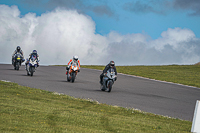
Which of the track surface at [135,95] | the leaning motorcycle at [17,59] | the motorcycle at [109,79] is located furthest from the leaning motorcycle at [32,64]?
the motorcycle at [109,79]

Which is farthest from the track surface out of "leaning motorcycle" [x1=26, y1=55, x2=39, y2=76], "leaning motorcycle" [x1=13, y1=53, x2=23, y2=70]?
"leaning motorcycle" [x1=13, y1=53, x2=23, y2=70]

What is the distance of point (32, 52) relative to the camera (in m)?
28.2

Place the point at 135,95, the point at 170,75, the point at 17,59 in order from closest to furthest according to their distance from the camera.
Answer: the point at 135,95, the point at 17,59, the point at 170,75

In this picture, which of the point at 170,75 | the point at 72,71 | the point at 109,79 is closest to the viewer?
the point at 109,79

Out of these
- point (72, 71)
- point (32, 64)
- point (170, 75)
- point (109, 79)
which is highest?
point (170, 75)

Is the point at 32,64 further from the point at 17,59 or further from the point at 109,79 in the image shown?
the point at 109,79

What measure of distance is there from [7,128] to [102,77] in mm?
13650

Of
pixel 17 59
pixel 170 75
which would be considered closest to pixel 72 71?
pixel 17 59

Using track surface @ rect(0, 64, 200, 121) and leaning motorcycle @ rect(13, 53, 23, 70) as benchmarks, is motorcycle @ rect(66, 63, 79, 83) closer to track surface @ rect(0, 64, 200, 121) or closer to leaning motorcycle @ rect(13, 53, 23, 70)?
track surface @ rect(0, 64, 200, 121)

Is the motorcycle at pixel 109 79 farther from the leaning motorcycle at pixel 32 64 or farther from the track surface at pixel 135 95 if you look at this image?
the leaning motorcycle at pixel 32 64

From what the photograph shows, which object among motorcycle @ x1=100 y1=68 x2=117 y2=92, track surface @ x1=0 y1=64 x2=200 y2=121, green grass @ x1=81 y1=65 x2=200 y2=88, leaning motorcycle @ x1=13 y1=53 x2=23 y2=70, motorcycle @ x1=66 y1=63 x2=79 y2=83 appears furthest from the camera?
green grass @ x1=81 y1=65 x2=200 y2=88

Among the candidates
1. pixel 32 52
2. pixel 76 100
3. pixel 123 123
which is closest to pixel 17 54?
pixel 32 52

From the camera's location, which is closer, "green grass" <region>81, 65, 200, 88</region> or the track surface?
the track surface

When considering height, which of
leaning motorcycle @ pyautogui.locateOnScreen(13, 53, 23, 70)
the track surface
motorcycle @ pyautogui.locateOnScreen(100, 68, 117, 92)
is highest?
leaning motorcycle @ pyautogui.locateOnScreen(13, 53, 23, 70)
